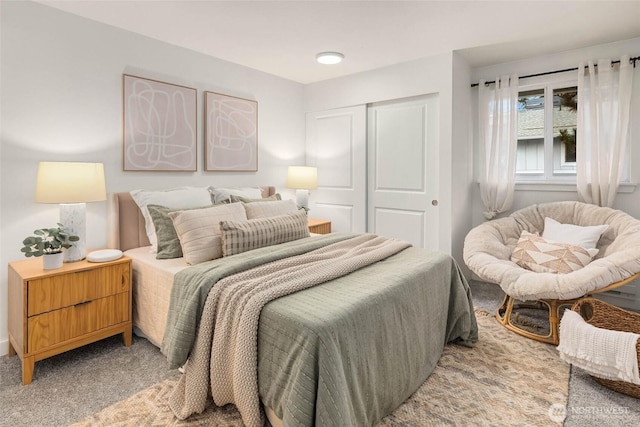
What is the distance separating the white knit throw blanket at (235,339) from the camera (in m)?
1.52

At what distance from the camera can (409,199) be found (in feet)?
12.5

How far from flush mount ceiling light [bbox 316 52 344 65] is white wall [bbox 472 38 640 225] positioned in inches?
61.6

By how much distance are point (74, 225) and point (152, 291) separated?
68cm

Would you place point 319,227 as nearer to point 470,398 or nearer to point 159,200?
point 159,200

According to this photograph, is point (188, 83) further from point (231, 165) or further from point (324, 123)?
point (324, 123)

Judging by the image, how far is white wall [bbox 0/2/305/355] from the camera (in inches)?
91.1

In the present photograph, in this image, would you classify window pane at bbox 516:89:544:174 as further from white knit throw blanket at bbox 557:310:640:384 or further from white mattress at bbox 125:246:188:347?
white mattress at bbox 125:246:188:347

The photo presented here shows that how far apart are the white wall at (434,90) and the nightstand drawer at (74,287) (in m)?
2.81

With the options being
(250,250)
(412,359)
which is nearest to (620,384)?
(412,359)

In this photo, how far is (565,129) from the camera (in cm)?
347

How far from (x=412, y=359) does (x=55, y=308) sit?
2.06 metres

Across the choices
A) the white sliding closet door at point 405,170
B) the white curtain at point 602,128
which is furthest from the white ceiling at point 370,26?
the white sliding closet door at point 405,170

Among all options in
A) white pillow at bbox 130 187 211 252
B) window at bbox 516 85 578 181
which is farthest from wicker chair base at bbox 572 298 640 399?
white pillow at bbox 130 187 211 252

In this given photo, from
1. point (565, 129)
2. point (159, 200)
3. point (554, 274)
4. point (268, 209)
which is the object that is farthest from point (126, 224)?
point (565, 129)
